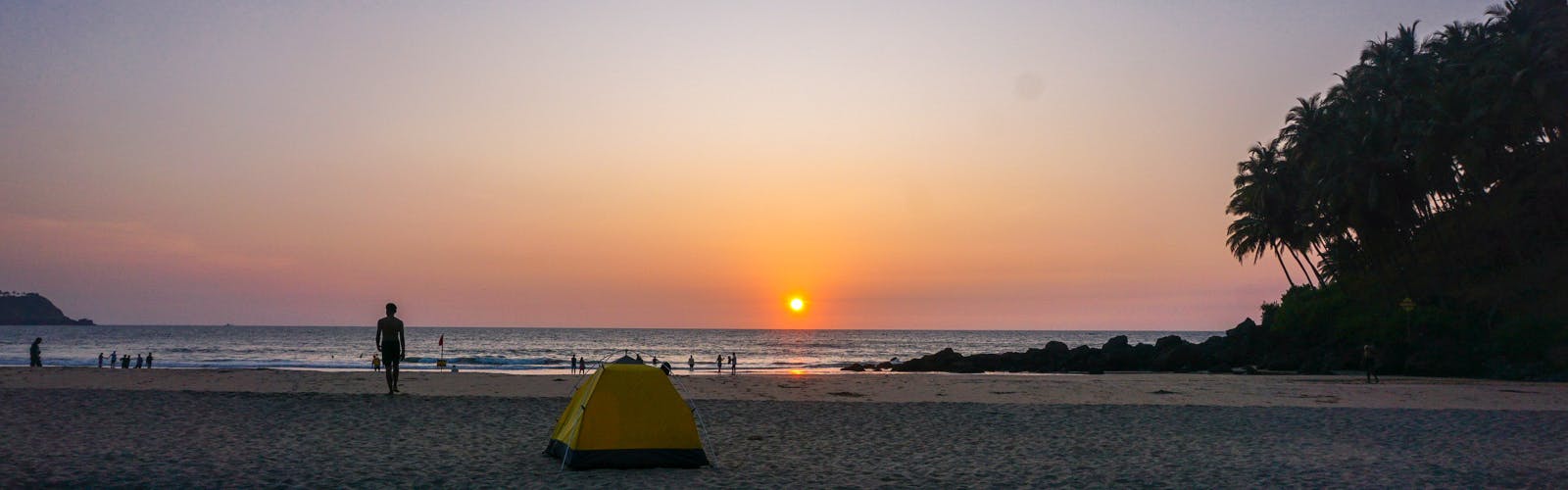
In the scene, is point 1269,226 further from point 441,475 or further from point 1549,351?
point 441,475

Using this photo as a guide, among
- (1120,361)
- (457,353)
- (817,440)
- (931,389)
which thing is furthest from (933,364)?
(457,353)

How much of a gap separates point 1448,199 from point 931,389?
117 feet

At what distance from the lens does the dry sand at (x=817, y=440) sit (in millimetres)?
10516

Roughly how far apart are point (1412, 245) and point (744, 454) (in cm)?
4914

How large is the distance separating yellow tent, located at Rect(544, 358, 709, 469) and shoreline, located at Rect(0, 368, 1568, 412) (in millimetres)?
10263

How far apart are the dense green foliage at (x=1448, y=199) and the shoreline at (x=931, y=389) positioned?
29.9 feet

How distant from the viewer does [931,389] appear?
27984 millimetres

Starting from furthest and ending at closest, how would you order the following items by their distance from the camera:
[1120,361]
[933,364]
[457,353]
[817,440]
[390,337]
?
[457,353], [933,364], [1120,361], [390,337], [817,440]

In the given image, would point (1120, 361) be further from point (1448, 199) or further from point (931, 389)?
point (931, 389)

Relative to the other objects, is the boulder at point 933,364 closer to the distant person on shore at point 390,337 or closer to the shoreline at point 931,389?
the shoreline at point 931,389

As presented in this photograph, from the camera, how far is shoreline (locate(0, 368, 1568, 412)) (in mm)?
22219

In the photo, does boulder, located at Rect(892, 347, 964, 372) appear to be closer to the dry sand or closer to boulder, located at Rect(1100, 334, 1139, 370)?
boulder, located at Rect(1100, 334, 1139, 370)

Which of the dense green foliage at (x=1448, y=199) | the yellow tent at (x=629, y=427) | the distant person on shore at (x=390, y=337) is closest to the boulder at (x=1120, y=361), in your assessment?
the dense green foliage at (x=1448, y=199)

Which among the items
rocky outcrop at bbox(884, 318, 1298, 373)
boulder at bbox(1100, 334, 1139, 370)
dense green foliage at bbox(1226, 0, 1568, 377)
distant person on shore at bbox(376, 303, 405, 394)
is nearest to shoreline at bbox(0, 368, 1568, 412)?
distant person on shore at bbox(376, 303, 405, 394)
